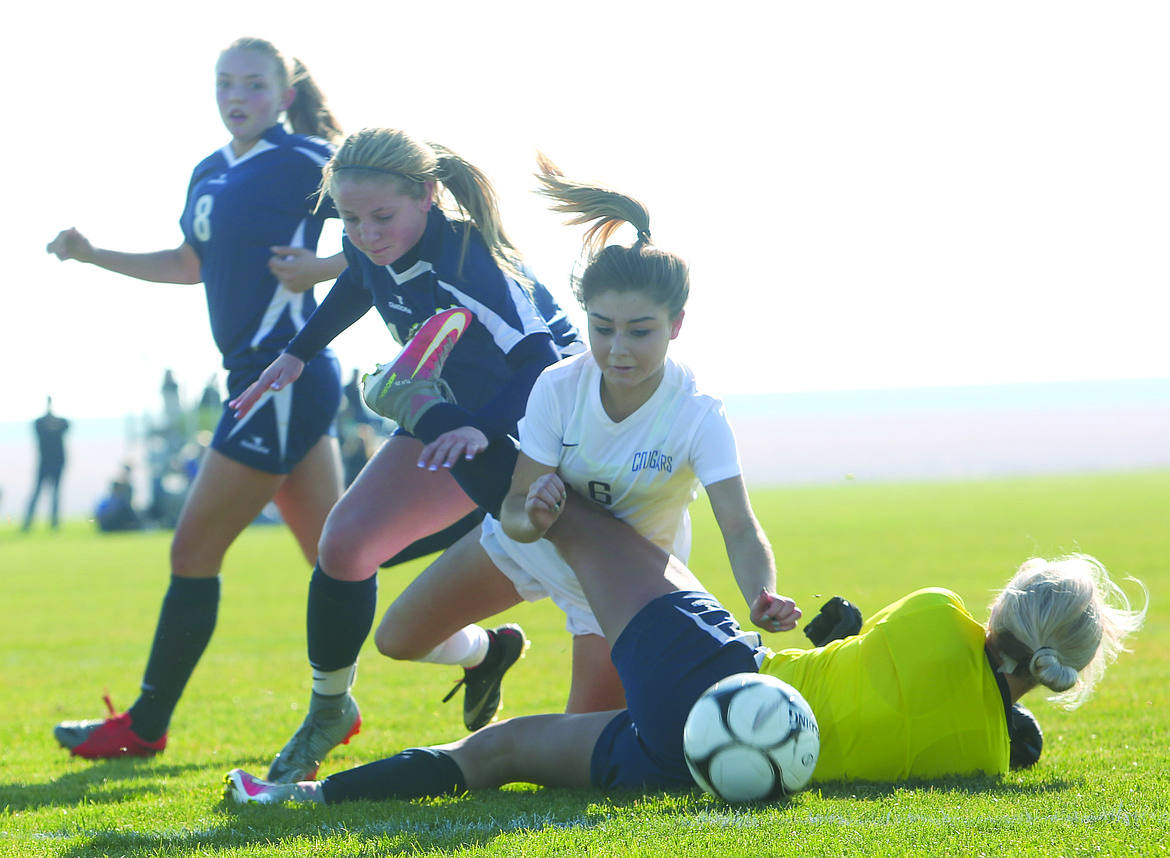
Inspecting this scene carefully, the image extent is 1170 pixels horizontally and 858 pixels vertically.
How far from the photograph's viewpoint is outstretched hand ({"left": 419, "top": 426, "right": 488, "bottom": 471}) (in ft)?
10.8

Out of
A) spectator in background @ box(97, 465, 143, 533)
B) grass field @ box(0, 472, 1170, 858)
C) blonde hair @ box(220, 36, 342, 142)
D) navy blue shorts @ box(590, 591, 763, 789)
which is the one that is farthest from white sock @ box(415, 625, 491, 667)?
spectator in background @ box(97, 465, 143, 533)

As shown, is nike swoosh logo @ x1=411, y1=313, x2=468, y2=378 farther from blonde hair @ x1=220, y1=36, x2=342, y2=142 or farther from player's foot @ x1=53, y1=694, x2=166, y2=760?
player's foot @ x1=53, y1=694, x2=166, y2=760

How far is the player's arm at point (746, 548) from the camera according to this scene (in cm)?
285

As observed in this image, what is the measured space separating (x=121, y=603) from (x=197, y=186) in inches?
289

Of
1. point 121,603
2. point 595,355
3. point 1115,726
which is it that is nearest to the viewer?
point 595,355

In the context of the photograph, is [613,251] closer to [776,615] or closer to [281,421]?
[776,615]

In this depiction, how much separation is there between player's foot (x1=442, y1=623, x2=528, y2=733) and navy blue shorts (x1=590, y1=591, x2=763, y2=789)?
1.30 m

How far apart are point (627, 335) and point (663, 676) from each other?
0.95 m

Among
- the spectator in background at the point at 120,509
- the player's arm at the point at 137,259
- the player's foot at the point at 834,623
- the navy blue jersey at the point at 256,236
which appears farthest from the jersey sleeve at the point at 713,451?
the spectator in background at the point at 120,509

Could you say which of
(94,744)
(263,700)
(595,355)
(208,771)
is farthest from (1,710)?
(595,355)

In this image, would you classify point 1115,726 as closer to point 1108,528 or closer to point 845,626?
point 845,626

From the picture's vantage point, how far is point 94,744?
423cm

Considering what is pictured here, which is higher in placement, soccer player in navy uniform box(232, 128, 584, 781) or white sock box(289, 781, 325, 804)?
soccer player in navy uniform box(232, 128, 584, 781)

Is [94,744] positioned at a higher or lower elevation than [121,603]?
higher
